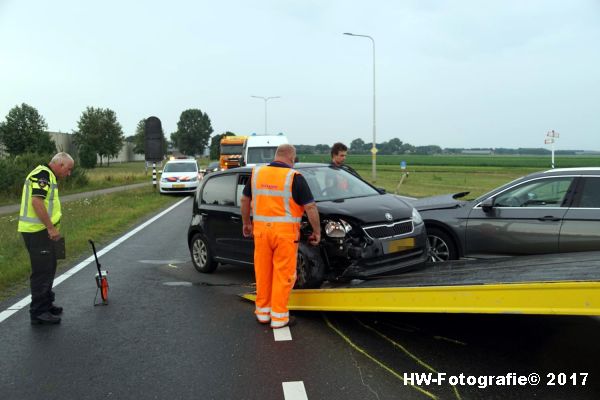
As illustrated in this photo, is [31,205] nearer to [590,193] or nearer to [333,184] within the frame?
[333,184]

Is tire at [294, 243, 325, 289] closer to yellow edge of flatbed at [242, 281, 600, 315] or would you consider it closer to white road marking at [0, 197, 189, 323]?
yellow edge of flatbed at [242, 281, 600, 315]

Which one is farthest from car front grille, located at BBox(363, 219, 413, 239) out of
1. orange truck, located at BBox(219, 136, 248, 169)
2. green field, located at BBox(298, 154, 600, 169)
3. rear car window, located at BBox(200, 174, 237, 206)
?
green field, located at BBox(298, 154, 600, 169)

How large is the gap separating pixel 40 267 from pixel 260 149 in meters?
17.7

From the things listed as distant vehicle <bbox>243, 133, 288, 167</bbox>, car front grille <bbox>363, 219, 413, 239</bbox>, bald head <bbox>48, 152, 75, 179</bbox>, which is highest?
distant vehicle <bbox>243, 133, 288, 167</bbox>

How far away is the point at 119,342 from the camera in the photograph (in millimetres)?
4848

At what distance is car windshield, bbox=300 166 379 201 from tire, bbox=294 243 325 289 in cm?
72

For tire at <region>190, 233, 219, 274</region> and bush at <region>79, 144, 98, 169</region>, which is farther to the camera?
bush at <region>79, 144, 98, 169</region>

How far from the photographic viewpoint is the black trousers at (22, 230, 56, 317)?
5344 mm

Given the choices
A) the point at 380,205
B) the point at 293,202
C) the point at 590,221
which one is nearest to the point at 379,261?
the point at 380,205

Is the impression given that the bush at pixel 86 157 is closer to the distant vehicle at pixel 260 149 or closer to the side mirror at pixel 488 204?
the distant vehicle at pixel 260 149

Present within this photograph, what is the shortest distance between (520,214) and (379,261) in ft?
7.03

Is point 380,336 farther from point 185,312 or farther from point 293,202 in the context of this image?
point 185,312

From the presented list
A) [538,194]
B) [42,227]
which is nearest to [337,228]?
[538,194]

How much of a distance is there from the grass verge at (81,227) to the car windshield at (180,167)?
1.92m
